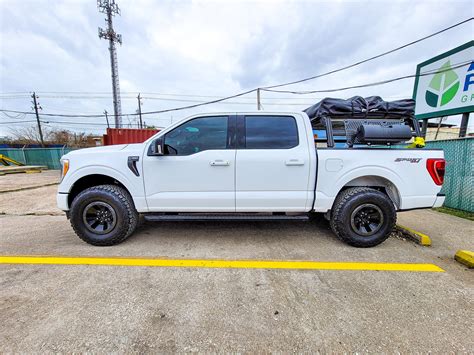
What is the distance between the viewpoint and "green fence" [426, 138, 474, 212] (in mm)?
4824

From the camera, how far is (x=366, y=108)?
142 inches

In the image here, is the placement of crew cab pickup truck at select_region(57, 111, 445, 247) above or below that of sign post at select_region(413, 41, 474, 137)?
below

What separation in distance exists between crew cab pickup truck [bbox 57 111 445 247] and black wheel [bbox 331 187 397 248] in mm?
13

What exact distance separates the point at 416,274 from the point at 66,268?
164 inches

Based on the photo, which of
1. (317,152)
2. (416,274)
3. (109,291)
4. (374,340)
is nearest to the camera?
(374,340)

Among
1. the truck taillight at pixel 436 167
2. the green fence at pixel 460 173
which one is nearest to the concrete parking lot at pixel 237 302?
the truck taillight at pixel 436 167

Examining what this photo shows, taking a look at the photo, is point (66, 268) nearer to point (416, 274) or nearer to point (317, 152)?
point (317, 152)

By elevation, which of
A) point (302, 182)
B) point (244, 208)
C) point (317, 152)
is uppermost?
point (317, 152)

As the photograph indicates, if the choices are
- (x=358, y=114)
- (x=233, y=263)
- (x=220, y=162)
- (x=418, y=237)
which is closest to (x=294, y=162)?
(x=220, y=162)

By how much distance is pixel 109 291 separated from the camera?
218 centimetres

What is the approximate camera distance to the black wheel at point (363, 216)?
2.96 meters

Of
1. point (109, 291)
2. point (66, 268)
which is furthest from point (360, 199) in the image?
point (66, 268)

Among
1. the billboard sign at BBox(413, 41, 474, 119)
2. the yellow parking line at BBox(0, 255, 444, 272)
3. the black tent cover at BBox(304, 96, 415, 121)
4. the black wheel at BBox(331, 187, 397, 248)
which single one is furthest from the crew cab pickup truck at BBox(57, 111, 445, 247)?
the billboard sign at BBox(413, 41, 474, 119)

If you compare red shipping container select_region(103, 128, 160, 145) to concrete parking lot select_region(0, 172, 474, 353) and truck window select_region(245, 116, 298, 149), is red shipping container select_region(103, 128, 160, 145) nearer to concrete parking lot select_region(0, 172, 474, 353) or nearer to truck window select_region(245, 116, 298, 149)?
concrete parking lot select_region(0, 172, 474, 353)
